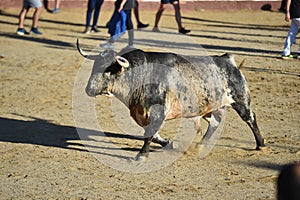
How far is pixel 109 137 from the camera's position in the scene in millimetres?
8055

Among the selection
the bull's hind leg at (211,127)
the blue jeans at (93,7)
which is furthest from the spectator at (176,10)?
the bull's hind leg at (211,127)

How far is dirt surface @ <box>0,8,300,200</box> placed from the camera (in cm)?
594

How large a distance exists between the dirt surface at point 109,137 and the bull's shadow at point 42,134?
13 mm

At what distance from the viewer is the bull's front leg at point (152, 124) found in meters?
6.71

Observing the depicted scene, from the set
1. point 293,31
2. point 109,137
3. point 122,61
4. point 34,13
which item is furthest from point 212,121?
point 34,13

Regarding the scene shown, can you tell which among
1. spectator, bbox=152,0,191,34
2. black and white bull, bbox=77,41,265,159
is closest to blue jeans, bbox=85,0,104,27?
spectator, bbox=152,0,191,34

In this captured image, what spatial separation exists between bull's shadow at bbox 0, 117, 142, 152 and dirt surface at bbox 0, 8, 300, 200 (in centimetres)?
1

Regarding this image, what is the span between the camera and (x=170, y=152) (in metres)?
7.30

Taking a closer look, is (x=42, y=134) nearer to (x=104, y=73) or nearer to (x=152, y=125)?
(x=104, y=73)

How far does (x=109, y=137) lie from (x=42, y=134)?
2.91 feet

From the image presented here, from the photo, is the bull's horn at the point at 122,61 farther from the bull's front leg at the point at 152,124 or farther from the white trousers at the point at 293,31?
the white trousers at the point at 293,31

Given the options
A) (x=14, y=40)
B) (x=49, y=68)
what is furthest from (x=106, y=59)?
(x=14, y=40)

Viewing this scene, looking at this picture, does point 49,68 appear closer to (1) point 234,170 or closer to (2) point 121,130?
(2) point 121,130

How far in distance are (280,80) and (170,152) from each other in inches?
202
